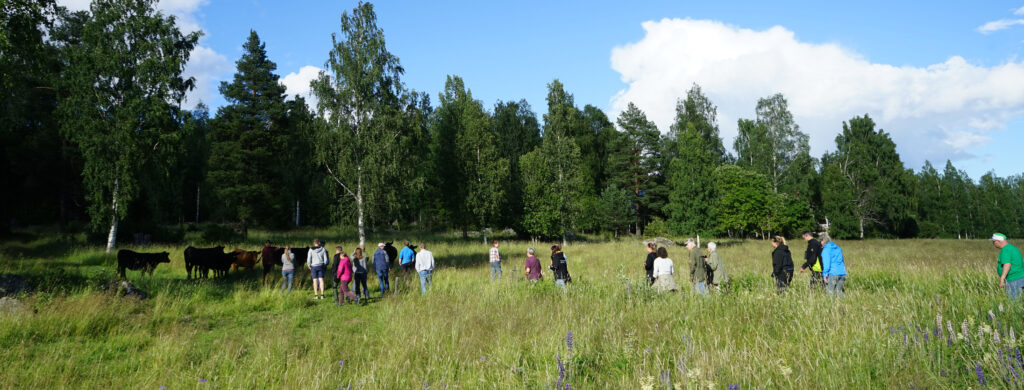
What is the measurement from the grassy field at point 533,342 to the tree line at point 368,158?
8860mm

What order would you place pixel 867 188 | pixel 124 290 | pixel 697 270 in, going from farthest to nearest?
pixel 867 188, pixel 124 290, pixel 697 270

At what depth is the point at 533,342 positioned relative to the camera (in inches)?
226

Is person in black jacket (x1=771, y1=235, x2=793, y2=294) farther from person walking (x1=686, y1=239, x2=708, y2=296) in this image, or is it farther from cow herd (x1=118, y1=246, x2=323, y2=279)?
cow herd (x1=118, y1=246, x2=323, y2=279)

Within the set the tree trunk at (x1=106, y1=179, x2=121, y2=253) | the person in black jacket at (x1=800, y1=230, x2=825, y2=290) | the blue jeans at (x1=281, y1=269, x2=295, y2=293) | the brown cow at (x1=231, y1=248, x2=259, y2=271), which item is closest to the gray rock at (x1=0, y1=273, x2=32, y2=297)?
the blue jeans at (x1=281, y1=269, x2=295, y2=293)

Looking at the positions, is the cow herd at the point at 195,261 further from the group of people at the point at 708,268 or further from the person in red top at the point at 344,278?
the person in red top at the point at 344,278

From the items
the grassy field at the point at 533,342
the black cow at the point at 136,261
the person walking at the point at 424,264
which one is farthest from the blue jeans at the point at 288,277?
the black cow at the point at 136,261

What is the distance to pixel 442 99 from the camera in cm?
3969

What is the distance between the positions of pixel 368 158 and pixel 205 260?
9.45 m

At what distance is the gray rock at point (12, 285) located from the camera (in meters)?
9.55

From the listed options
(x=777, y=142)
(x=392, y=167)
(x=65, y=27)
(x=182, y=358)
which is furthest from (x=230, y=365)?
(x=777, y=142)

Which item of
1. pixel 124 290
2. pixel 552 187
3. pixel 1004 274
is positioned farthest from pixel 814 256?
pixel 552 187

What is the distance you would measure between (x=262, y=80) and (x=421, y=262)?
29582 millimetres

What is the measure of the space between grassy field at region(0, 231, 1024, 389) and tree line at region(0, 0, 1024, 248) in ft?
29.1

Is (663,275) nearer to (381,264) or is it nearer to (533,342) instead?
(533,342)
